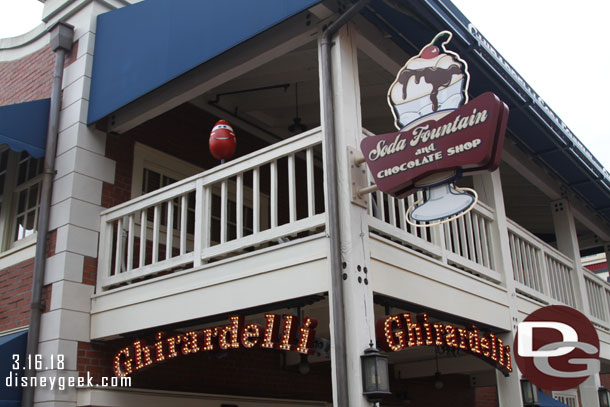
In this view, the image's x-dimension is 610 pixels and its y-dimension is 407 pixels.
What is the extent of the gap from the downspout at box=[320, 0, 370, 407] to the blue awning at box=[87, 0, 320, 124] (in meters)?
0.41

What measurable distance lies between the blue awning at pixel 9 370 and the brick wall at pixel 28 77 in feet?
11.9

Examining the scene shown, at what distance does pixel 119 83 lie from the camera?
8.12m

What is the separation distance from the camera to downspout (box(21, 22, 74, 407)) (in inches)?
295

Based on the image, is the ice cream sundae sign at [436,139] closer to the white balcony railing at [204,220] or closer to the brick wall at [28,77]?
the white balcony railing at [204,220]

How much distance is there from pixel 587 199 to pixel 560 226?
0.83 meters

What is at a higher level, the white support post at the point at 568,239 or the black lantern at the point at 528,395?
the white support post at the point at 568,239

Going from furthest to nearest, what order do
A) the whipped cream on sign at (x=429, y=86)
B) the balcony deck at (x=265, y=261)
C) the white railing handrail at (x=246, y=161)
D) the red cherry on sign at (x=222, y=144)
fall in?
the red cherry on sign at (x=222, y=144)
the white railing handrail at (x=246, y=161)
the balcony deck at (x=265, y=261)
the whipped cream on sign at (x=429, y=86)

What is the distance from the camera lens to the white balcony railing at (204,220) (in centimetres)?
612

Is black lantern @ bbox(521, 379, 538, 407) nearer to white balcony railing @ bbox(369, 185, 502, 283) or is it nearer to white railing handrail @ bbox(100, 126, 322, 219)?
white balcony railing @ bbox(369, 185, 502, 283)

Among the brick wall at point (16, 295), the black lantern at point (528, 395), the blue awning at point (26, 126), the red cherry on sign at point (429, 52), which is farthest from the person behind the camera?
the brick wall at point (16, 295)

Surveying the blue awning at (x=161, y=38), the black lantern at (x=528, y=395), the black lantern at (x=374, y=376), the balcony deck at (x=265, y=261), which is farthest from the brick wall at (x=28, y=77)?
the black lantern at (x=528, y=395)

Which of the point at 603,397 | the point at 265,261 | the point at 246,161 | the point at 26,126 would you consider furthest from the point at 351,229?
the point at 603,397

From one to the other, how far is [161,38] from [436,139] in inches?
159

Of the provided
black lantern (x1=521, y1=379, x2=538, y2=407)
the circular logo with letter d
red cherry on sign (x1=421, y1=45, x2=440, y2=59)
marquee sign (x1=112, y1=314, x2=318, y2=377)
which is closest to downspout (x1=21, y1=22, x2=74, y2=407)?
marquee sign (x1=112, y1=314, x2=318, y2=377)
